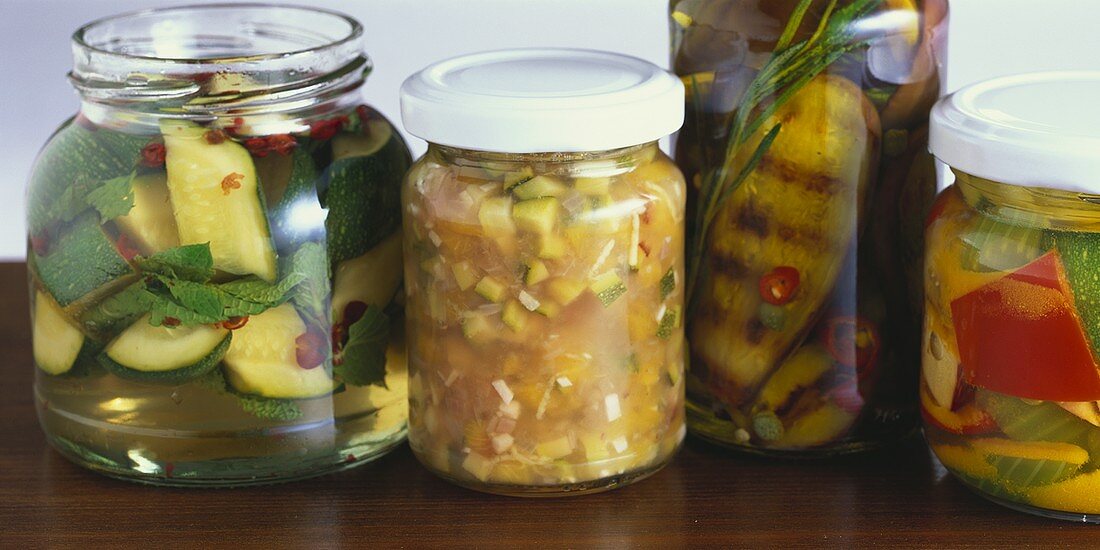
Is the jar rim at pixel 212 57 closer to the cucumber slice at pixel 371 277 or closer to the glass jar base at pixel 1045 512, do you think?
the cucumber slice at pixel 371 277

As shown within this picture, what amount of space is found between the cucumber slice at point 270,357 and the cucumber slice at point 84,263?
2.7 inches

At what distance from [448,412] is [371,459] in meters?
0.08

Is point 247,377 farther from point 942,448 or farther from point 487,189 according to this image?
point 942,448

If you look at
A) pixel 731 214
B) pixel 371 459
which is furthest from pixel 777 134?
pixel 371 459

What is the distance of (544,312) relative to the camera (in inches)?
26.6

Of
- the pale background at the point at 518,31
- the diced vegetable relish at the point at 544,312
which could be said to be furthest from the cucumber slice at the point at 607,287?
the pale background at the point at 518,31

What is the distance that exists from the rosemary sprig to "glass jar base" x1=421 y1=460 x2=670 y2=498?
0.14 m

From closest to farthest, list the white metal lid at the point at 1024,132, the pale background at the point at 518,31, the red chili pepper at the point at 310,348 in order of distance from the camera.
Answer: the white metal lid at the point at 1024,132, the red chili pepper at the point at 310,348, the pale background at the point at 518,31

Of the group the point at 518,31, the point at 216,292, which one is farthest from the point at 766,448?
the point at 518,31

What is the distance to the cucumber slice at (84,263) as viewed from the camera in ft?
2.33

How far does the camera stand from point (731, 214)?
73 cm

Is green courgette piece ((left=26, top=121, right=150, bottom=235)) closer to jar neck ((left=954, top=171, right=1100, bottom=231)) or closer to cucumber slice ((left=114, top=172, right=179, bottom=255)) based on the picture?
cucumber slice ((left=114, top=172, right=179, bottom=255))

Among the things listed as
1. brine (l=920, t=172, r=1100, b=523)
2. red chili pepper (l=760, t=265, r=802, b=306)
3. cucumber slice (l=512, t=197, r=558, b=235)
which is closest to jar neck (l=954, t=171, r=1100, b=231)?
brine (l=920, t=172, r=1100, b=523)

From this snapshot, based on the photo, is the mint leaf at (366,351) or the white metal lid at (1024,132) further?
the mint leaf at (366,351)
